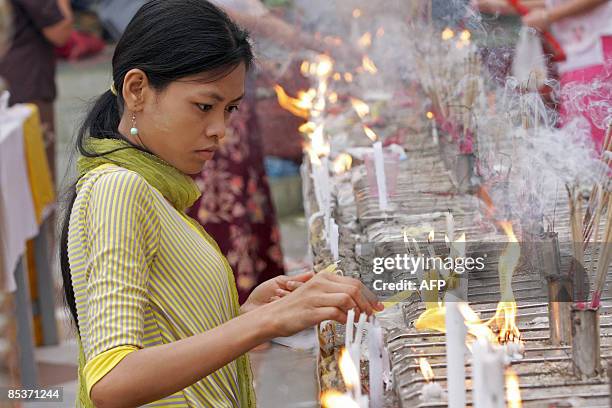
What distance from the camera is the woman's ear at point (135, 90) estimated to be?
1554mm

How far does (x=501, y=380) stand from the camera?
1.11 meters

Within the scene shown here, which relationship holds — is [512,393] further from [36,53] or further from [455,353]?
[36,53]

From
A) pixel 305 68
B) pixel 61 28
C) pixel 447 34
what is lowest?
pixel 447 34

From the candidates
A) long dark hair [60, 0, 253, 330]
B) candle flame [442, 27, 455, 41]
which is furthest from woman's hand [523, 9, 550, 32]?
long dark hair [60, 0, 253, 330]

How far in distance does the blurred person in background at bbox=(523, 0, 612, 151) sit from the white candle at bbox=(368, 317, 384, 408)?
0.58m

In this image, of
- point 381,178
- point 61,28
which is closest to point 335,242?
point 381,178

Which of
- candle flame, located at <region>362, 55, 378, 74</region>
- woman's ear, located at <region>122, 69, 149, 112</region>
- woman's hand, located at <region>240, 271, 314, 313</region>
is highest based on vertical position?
candle flame, located at <region>362, 55, 378, 74</region>

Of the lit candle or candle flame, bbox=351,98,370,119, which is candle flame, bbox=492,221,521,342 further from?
candle flame, bbox=351,98,370,119

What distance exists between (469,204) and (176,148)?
90 centimetres

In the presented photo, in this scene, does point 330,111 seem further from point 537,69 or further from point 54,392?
point 537,69

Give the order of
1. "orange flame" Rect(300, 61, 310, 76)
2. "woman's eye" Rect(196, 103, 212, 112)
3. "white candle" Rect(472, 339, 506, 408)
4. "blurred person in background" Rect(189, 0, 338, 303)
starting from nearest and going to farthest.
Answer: "white candle" Rect(472, 339, 506, 408)
"woman's eye" Rect(196, 103, 212, 112)
"blurred person in background" Rect(189, 0, 338, 303)
"orange flame" Rect(300, 61, 310, 76)

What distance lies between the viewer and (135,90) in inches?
61.7

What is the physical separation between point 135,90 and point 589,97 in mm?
848

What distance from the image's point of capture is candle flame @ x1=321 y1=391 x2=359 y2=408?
48.8 inches
